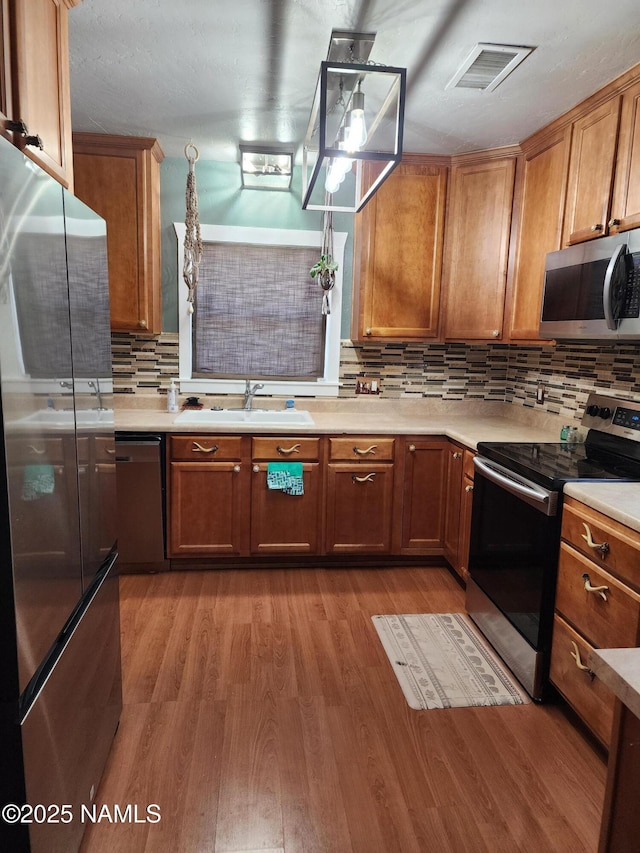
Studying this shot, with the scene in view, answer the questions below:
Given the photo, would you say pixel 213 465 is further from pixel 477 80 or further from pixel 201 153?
pixel 477 80

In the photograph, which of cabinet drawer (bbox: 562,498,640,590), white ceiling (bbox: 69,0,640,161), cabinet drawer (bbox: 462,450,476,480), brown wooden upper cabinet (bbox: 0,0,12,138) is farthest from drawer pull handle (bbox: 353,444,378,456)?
brown wooden upper cabinet (bbox: 0,0,12,138)

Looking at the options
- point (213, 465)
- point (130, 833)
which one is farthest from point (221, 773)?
point (213, 465)

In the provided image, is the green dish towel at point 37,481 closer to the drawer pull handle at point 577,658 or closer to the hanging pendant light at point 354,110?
the hanging pendant light at point 354,110

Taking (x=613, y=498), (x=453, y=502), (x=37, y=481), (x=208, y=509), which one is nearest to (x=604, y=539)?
(x=613, y=498)

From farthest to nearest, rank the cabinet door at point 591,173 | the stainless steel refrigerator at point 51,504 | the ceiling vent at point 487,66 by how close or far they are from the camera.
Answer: the cabinet door at point 591,173 → the ceiling vent at point 487,66 → the stainless steel refrigerator at point 51,504

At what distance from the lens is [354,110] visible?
177 centimetres

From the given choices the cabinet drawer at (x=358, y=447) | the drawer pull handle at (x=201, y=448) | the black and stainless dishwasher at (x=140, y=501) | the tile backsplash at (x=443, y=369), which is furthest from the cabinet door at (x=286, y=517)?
the tile backsplash at (x=443, y=369)

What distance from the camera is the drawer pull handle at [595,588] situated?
1776mm

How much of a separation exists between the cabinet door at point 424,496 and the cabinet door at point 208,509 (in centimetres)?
93

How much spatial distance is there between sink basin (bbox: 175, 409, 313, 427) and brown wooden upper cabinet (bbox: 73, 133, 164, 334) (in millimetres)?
570

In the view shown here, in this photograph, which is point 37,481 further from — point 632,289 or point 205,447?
point 632,289

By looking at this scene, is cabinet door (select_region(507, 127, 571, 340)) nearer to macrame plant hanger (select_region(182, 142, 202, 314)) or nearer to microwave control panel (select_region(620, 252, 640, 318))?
microwave control panel (select_region(620, 252, 640, 318))

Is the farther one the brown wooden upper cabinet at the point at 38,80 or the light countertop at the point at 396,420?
the light countertop at the point at 396,420

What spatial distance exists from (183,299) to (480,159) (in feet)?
6.34
